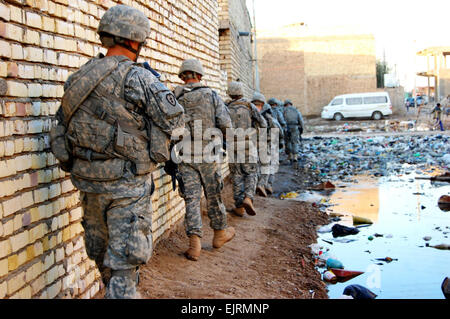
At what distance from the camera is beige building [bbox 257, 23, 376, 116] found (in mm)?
33656

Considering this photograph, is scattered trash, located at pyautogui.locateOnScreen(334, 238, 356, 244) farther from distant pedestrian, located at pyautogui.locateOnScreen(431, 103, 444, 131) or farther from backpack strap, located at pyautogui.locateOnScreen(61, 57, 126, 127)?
distant pedestrian, located at pyautogui.locateOnScreen(431, 103, 444, 131)

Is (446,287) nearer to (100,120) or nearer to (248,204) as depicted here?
(248,204)

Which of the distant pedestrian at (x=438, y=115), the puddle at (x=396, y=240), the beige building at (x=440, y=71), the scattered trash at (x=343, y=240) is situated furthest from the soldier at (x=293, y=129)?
the beige building at (x=440, y=71)

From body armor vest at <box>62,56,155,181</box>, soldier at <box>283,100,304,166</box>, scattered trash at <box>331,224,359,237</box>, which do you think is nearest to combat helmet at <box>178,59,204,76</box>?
body armor vest at <box>62,56,155,181</box>

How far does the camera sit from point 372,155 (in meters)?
14.8

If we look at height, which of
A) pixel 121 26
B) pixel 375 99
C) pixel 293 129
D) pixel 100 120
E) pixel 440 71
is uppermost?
pixel 440 71

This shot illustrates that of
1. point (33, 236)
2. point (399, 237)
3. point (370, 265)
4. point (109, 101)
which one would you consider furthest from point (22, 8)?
point (399, 237)

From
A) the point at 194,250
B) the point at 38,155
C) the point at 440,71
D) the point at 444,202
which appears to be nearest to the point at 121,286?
the point at 38,155

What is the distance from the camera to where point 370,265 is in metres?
5.14

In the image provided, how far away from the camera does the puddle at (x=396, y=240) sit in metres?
4.59

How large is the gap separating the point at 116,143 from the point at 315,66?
32433 millimetres

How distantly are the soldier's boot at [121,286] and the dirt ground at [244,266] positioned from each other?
94 centimetres

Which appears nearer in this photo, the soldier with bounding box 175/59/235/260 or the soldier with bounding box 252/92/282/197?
the soldier with bounding box 175/59/235/260

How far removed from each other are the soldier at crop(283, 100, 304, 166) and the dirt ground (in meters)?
6.48
